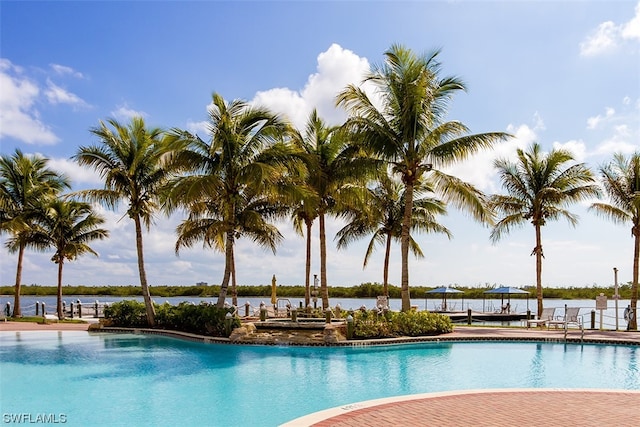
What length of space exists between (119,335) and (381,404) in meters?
15.9

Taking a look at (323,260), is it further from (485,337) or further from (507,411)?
(507,411)

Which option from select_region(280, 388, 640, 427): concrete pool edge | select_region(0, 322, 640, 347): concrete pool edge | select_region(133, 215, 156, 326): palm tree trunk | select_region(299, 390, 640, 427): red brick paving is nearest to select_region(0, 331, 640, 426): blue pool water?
select_region(0, 322, 640, 347): concrete pool edge

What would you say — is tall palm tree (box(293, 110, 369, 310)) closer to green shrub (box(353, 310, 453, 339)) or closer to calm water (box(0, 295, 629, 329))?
green shrub (box(353, 310, 453, 339))

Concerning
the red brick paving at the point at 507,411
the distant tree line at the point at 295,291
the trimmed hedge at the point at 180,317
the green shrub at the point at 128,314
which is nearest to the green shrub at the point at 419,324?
the trimmed hedge at the point at 180,317

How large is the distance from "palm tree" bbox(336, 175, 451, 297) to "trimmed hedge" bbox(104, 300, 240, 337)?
29.1ft

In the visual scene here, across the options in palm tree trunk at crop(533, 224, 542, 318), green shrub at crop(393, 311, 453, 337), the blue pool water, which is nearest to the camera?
the blue pool water

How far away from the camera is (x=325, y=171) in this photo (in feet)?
74.5

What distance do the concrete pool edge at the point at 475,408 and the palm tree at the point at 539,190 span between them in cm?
1608

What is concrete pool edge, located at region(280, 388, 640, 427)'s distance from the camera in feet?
24.9

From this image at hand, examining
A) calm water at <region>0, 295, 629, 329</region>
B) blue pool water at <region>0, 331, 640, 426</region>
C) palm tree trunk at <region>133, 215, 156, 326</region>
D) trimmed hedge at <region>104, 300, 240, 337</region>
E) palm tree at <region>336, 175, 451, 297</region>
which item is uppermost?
palm tree at <region>336, 175, 451, 297</region>

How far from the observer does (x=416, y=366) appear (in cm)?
1406

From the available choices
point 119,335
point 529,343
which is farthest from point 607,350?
point 119,335

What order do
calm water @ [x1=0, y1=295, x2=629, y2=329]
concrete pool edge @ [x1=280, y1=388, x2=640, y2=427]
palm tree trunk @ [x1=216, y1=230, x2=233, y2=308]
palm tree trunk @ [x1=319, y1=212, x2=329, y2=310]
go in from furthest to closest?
calm water @ [x1=0, y1=295, x2=629, y2=329], palm tree trunk @ [x1=319, y1=212, x2=329, y2=310], palm tree trunk @ [x1=216, y1=230, x2=233, y2=308], concrete pool edge @ [x1=280, y1=388, x2=640, y2=427]

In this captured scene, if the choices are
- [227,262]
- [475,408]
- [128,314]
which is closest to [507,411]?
[475,408]
